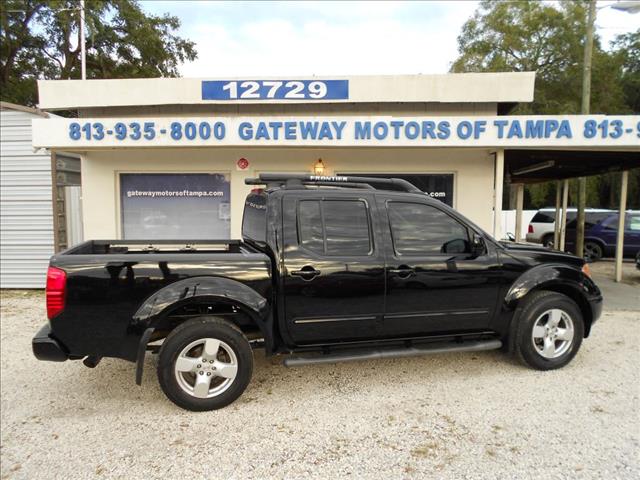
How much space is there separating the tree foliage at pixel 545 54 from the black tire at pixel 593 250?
10.2m

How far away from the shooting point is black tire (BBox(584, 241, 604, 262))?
43.2 ft

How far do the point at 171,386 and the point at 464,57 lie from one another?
25074 millimetres

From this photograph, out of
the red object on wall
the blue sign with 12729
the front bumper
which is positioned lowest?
the front bumper

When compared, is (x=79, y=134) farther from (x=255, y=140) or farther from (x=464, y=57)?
(x=464, y=57)

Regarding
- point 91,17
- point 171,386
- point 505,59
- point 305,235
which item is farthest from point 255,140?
point 505,59

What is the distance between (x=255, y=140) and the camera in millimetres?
7168

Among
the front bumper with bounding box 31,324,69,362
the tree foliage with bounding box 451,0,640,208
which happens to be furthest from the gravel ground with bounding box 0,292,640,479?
the tree foliage with bounding box 451,0,640,208

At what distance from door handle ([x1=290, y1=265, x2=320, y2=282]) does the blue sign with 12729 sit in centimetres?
570

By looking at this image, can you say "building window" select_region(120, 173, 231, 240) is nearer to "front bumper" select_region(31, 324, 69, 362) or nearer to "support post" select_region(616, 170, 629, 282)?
"front bumper" select_region(31, 324, 69, 362)

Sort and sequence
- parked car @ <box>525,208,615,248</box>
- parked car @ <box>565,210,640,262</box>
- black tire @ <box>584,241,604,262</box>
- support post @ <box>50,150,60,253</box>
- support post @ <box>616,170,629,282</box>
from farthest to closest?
parked car @ <box>525,208,615,248</box> < black tire @ <box>584,241,604,262</box> < parked car @ <box>565,210,640,262</box> < support post @ <box>616,170,629,282</box> < support post @ <box>50,150,60,253</box>

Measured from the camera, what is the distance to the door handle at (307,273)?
367 centimetres

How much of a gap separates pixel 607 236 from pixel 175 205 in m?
12.6

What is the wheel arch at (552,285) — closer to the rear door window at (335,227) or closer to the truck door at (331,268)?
the truck door at (331,268)

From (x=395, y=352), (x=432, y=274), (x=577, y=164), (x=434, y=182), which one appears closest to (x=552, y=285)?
(x=432, y=274)
